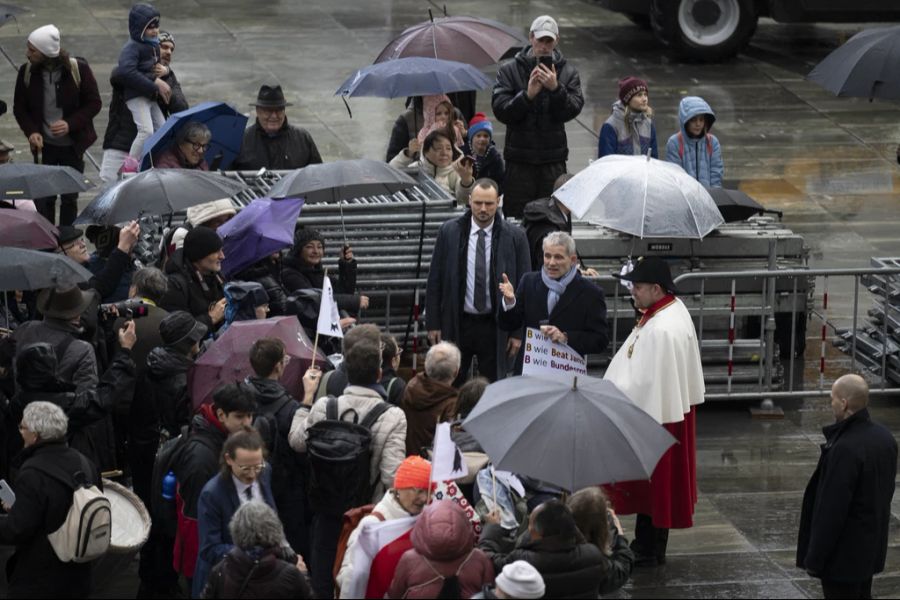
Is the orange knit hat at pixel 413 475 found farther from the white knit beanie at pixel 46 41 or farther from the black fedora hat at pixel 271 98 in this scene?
the white knit beanie at pixel 46 41

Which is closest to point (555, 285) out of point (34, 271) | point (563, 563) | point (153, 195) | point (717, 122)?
point (153, 195)

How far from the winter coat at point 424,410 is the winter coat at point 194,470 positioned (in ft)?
3.20

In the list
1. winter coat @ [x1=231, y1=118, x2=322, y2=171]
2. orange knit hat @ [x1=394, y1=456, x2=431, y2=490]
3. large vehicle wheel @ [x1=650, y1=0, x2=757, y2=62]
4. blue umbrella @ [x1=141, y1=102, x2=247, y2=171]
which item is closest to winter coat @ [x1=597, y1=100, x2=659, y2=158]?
winter coat @ [x1=231, y1=118, x2=322, y2=171]

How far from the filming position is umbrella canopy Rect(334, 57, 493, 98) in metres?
13.4

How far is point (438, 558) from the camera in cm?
710

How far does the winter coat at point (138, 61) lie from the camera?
1417cm

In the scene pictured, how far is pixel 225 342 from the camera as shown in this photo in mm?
9148

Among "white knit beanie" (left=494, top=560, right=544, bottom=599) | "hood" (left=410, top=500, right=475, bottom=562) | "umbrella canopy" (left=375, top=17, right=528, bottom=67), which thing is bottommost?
"white knit beanie" (left=494, top=560, right=544, bottom=599)

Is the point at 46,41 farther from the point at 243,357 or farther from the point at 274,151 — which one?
the point at 243,357

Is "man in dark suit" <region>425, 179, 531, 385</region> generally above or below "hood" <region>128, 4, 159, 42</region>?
below

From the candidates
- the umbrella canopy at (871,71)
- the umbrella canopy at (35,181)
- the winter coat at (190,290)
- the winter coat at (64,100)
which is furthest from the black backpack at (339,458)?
the winter coat at (64,100)

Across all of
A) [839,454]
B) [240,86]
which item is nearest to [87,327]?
[839,454]

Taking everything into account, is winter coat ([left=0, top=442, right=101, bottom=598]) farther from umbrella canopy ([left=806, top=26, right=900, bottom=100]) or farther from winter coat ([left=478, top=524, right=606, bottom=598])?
umbrella canopy ([left=806, top=26, right=900, bottom=100])

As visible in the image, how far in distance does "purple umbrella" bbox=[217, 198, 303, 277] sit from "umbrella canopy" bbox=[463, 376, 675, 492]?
9.80ft
